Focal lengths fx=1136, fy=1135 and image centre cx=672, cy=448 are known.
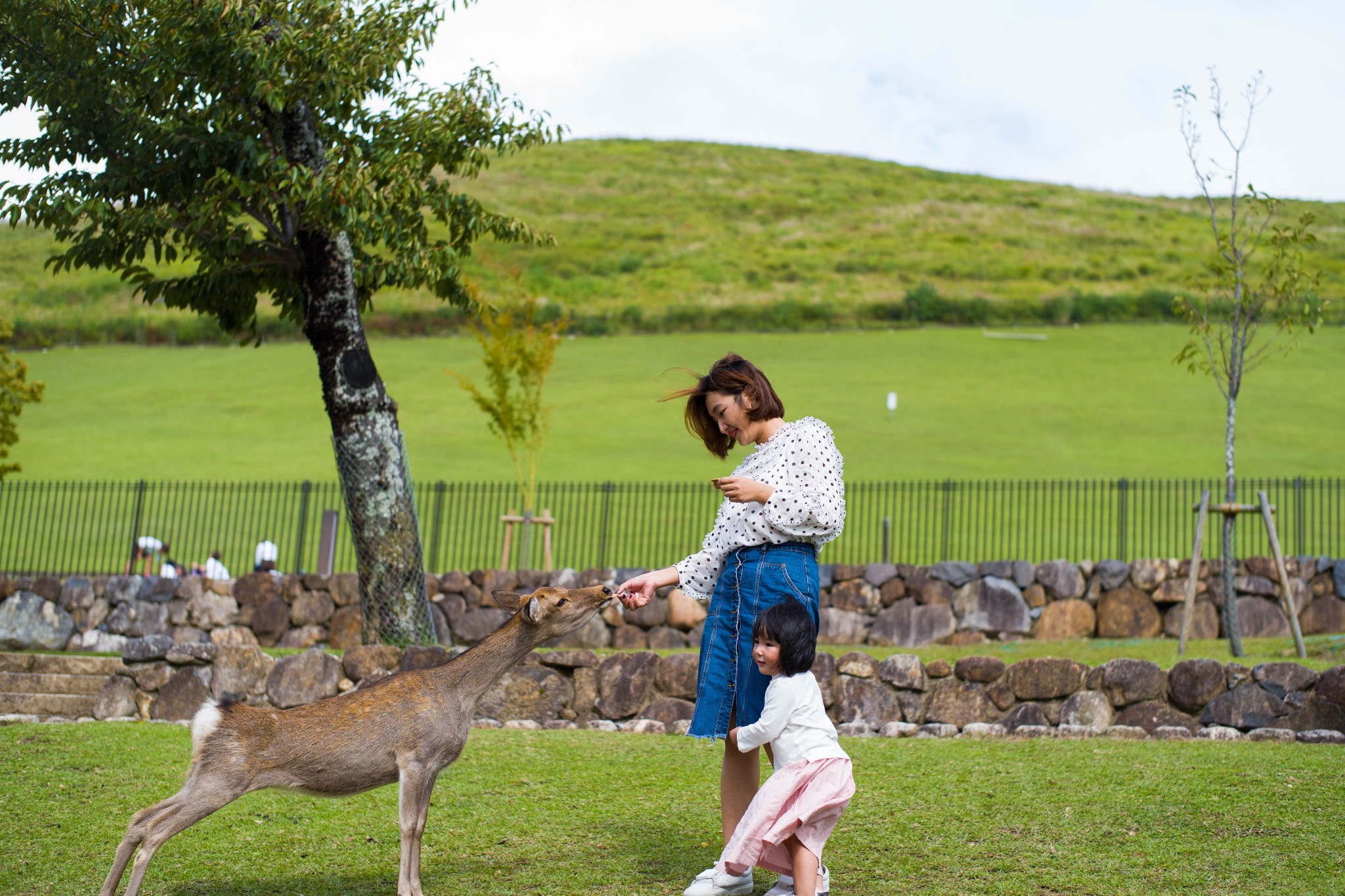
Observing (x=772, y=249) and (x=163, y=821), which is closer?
(x=163, y=821)

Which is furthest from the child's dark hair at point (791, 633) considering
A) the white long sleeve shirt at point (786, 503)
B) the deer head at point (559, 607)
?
the deer head at point (559, 607)

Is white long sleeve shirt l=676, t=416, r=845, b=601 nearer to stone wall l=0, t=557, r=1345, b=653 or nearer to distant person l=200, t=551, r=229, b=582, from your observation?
stone wall l=0, t=557, r=1345, b=653

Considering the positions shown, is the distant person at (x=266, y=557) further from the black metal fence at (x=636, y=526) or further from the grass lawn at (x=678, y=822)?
the grass lawn at (x=678, y=822)

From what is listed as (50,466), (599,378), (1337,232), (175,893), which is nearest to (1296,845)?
(175,893)

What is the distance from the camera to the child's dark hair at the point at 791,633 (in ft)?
14.7

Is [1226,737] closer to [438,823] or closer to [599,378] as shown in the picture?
[438,823]

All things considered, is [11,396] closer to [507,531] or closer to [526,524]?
[507,531]

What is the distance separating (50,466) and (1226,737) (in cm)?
3061

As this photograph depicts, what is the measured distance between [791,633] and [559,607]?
1108 millimetres

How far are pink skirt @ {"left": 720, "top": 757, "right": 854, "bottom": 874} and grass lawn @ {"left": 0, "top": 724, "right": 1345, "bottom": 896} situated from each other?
49 centimetres

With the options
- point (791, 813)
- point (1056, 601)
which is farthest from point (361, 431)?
point (1056, 601)

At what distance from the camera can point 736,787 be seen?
4895 mm

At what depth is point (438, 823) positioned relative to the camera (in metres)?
5.89

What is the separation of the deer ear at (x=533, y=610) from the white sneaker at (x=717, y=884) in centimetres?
128
